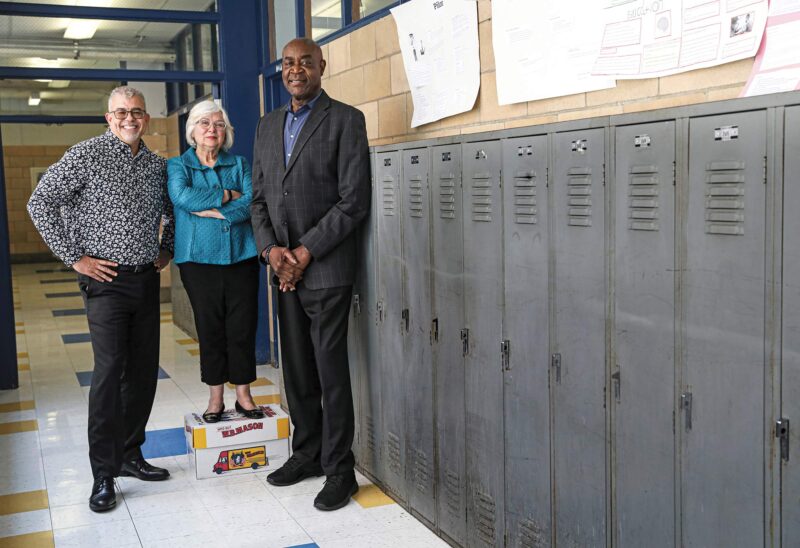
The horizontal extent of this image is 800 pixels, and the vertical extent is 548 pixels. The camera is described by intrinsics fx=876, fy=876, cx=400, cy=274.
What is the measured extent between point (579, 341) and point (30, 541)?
220cm

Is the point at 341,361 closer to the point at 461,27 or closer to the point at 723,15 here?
the point at 461,27

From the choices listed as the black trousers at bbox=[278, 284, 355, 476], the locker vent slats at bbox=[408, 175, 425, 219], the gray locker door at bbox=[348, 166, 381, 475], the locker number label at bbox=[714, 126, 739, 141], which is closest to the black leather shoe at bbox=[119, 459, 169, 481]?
the black trousers at bbox=[278, 284, 355, 476]

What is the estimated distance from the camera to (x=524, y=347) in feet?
8.42

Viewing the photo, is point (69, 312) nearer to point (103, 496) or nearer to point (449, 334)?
point (103, 496)

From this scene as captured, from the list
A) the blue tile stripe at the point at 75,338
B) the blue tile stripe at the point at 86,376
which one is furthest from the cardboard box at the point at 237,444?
the blue tile stripe at the point at 75,338

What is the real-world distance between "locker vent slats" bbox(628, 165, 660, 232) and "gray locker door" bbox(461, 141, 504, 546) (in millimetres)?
606

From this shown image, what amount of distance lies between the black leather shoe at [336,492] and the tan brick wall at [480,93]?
145cm

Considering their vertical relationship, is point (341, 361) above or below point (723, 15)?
below

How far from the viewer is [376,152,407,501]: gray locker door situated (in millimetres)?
3363

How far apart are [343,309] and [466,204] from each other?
36.1 inches

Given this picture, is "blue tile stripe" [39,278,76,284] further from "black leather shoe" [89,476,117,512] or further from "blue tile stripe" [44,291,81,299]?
"black leather shoe" [89,476,117,512]

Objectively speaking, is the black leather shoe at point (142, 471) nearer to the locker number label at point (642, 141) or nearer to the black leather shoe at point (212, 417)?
the black leather shoe at point (212, 417)

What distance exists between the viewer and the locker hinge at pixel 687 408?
196 cm

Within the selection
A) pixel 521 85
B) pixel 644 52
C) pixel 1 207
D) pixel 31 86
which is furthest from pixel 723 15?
pixel 31 86
